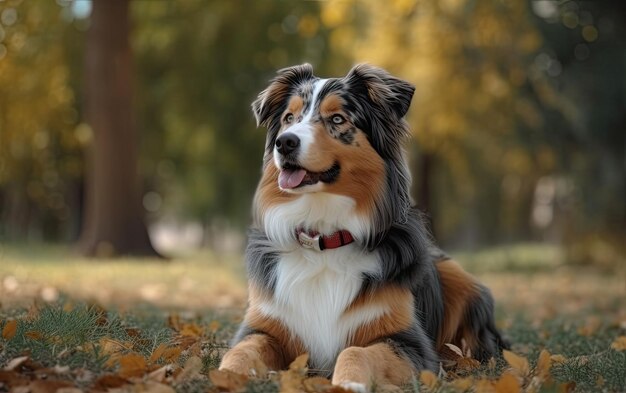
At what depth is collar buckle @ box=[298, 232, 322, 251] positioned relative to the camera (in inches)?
182

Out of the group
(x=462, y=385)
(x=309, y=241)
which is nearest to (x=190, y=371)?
(x=309, y=241)

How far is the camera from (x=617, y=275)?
593 inches

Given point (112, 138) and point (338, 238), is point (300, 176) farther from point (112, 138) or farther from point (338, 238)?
point (112, 138)

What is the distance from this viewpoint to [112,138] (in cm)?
1555

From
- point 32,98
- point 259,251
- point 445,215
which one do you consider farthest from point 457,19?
point 445,215

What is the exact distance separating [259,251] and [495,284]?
9.04 m

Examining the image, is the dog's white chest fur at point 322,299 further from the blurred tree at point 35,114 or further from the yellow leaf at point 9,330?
the blurred tree at point 35,114

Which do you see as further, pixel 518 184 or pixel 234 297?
pixel 518 184

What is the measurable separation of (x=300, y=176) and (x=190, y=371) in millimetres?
1310

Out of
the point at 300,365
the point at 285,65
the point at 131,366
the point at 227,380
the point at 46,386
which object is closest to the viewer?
the point at 46,386

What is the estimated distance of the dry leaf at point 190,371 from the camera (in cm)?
379

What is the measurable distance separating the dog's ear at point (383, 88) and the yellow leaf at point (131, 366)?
2.10m

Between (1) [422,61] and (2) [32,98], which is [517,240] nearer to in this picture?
(1) [422,61]

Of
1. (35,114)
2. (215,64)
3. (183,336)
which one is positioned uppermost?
(215,64)
